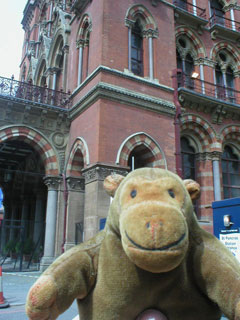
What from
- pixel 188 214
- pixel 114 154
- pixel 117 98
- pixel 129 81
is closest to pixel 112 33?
pixel 129 81

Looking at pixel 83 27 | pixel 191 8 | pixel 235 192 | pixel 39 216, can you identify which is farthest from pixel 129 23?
pixel 39 216

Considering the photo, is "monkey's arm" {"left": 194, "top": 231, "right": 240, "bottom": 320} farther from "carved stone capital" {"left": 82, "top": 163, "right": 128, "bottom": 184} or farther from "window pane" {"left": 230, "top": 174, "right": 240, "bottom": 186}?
"window pane" {"left": 230, "top": 174, "right": 240, "bottom": 186}

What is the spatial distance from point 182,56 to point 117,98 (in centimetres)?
630

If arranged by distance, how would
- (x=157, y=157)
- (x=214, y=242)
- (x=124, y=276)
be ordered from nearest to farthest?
(x=124, y=276), (x=214, y=242), (x=157, y=157)

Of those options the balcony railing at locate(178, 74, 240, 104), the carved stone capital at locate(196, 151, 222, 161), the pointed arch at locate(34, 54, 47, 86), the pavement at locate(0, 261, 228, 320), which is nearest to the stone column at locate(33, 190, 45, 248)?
the pavement at locate(0, 261, 228, 320)

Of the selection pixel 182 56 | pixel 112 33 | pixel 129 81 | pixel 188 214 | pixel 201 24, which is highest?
pixel 201 24

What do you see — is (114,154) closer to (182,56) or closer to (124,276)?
(182,56)

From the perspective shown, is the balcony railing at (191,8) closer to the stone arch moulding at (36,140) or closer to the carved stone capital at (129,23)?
the carved stone capital at (129,23)

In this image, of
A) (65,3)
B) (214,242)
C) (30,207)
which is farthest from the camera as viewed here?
(30,207)

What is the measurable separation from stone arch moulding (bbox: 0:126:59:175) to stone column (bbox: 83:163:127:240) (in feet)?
8.24

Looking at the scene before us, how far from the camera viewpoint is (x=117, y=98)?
11.4 metres

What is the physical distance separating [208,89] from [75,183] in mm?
8381

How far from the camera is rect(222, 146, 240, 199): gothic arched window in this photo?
1477cm

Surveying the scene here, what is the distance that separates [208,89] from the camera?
15.3 metres
